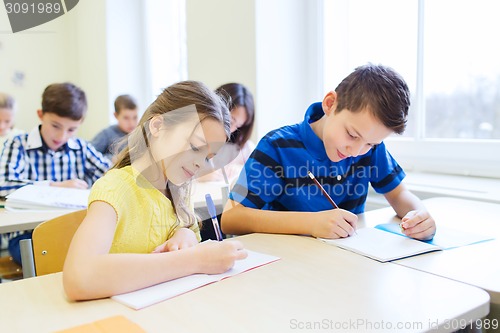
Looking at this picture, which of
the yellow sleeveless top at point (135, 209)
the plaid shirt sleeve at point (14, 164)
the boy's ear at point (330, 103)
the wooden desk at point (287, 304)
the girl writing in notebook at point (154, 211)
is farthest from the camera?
the plaid shirt sleeve at point (14, 164)

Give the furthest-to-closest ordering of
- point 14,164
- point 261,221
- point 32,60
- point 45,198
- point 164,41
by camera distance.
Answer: point 32,60, point 164,41, point 14,164, point 45,198, point 261,221

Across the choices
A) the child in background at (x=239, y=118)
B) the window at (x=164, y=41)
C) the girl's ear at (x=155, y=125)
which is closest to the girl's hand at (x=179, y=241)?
the girl's ear at (x=155, y=125)

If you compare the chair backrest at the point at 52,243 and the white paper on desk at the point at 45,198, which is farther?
the white paper on desk at the point at 45,198

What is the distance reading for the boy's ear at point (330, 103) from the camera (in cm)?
127

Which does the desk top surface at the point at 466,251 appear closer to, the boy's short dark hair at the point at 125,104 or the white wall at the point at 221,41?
the white wall at the point at 221,41

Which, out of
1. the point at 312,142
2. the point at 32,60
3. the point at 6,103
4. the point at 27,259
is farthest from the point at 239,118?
the point at 32,60

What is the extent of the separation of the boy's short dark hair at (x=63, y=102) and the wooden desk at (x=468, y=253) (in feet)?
4.87

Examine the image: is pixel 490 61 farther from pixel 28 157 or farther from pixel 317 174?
pixel 28 157

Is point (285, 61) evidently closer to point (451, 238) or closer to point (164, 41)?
point (451, 238)

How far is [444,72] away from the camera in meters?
1.95

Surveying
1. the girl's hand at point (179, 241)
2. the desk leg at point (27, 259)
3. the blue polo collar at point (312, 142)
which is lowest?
the desk leg at point (27, 259)

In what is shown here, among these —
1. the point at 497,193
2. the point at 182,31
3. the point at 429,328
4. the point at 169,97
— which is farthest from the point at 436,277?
the point at 182,31

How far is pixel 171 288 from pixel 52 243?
1.74 feet

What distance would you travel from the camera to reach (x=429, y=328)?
64 cm
